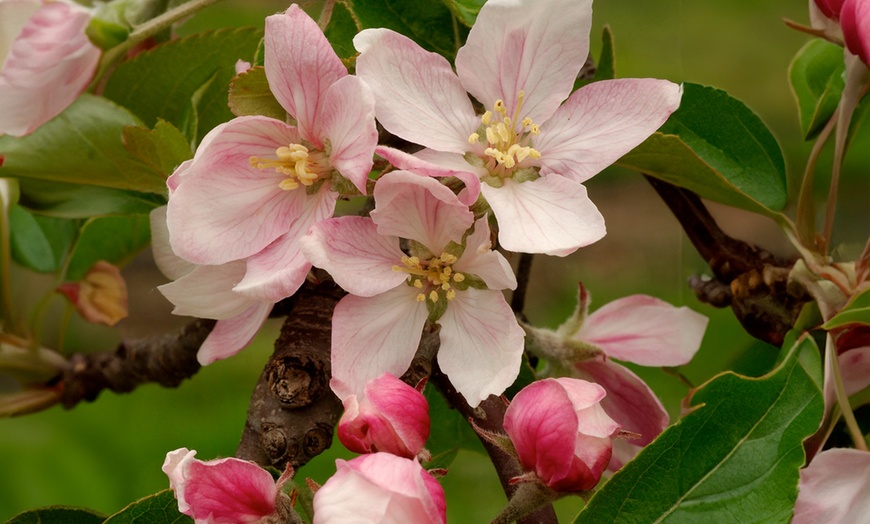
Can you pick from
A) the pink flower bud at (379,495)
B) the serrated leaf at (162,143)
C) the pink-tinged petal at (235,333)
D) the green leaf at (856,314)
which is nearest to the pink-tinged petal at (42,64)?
the serrated leaf at (162,143)

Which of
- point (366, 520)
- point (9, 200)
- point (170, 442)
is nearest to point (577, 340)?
point (366, 520)

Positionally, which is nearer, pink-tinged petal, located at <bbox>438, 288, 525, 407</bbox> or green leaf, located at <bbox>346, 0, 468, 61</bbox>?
pink-tinged petal, located at <bbox>438, 288, 525, 407</bbox>

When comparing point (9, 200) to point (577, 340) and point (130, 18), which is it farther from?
point (577, 340)

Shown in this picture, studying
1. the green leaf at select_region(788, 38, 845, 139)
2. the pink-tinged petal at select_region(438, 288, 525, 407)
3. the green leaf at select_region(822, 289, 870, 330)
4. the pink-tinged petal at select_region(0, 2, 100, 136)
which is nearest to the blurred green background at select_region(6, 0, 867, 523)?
the green leaf at select_region(788, 38, 845, 139)

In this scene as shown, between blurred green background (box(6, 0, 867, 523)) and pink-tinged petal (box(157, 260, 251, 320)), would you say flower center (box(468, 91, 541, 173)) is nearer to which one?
pink-tinged petal (box(157, 260, 251, 320))

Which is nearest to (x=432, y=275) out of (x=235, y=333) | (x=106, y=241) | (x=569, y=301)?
(x=235, y=333)

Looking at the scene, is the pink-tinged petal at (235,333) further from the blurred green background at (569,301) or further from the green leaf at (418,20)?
the blurred green background at (569,301)

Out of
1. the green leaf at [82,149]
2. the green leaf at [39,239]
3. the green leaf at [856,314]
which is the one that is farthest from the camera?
the green leaf at [39,239]

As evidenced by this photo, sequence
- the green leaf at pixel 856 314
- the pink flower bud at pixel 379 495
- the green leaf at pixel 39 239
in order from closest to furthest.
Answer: the pink flower bud at pixel 379 495 < the green leaf at pixel 856 314 < the green leaf at pixel 39 239
